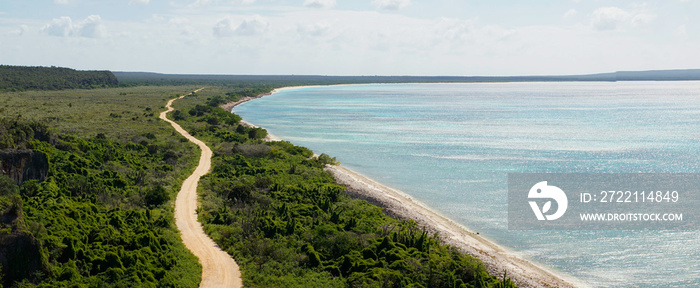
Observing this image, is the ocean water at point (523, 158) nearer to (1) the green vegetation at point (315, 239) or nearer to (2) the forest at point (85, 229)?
(1) the green vegetation at point (315, 239)

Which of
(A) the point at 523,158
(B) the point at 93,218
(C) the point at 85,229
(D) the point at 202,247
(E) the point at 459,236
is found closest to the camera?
(C) the point at 85,229

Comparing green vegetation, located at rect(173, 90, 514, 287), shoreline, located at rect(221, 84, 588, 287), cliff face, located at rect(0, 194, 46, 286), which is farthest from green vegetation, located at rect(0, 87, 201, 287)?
shoreline, located at rect(221, 84, 588, 287)

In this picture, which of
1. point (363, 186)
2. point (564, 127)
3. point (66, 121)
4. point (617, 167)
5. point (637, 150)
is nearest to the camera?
point (363, 186)

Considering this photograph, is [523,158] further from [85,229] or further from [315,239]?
[85,229]

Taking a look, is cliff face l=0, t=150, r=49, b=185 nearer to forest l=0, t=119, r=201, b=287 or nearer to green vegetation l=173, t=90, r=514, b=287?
forest l=0, t=119, r=201, b=287

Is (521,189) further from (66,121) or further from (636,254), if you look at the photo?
(66,121)

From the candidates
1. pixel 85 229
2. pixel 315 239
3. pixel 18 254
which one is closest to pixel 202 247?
pixel 85 229

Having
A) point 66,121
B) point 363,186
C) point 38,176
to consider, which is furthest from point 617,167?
point 66,121
